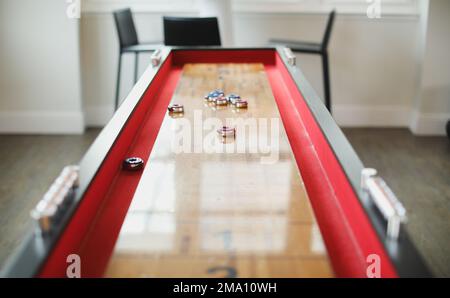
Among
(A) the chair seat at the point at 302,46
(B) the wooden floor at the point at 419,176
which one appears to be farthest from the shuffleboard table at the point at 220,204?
(A) the chair seat at the point at 302,46

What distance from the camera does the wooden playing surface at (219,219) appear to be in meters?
1.50

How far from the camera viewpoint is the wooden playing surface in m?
1.50

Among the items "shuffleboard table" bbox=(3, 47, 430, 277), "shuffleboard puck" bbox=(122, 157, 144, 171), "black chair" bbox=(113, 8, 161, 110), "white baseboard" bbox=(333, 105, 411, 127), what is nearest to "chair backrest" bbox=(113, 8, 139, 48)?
"black chair" bbox=(113, 8, 161, 110)

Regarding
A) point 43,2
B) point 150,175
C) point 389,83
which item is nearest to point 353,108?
point 389,83

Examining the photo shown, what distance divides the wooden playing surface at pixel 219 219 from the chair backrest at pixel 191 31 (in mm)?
2085

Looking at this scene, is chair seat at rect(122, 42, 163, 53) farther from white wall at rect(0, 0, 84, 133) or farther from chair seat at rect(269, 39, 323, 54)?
chair seat at rect(269, 39, 323, 54)

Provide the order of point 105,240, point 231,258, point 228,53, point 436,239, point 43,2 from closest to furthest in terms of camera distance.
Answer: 1. point 231,258
2. point 105,240
3. point 436,239
4. point 228,53
5. point 43,2

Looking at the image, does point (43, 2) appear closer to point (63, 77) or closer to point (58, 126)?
point (63, 77)

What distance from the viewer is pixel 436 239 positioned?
3414mm

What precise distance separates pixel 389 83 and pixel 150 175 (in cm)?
411

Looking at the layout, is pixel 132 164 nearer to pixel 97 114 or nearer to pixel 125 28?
pixel 125 28

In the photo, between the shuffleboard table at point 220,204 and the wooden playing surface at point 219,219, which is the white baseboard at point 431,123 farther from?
the wooden playing surface at point 219,219

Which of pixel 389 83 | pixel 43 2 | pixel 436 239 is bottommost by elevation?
pixel 436 239
